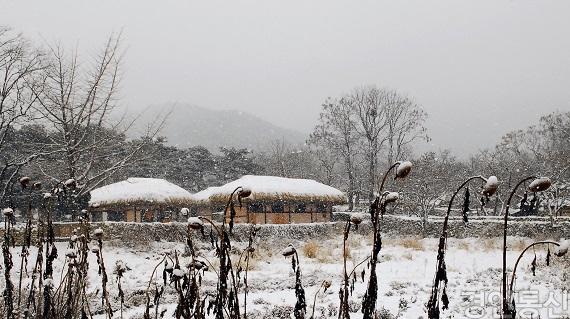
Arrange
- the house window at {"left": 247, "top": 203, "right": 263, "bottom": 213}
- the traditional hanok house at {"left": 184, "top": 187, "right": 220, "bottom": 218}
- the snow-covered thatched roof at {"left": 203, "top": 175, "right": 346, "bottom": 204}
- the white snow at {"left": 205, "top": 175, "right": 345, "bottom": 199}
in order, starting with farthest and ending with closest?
the traditional hanok house at {"left": 184, "top": 187, "right": 220, "bottom": 218} → the house window at {"left": 247, "top": 203, "right": 263, "bottom": 213} → the white snow at {"left": 205, "top": 175, "right": 345, "bottom": 199} → the snow-covered thatched roof at {"left": 203, "top": 175, "right": 346, "bottom": 204}

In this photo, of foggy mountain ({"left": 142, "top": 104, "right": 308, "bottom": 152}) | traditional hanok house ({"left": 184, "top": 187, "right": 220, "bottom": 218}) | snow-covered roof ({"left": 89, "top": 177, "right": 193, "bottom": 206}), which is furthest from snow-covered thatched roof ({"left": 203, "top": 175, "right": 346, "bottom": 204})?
foggy mountain ({"left": 142, "top": 104, "right": 308, "bottom": 152})

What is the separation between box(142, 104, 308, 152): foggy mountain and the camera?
131m

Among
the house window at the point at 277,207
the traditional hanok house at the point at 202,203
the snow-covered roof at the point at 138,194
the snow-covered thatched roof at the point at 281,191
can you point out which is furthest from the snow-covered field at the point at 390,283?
the traditional hanok house at the point at 202,203

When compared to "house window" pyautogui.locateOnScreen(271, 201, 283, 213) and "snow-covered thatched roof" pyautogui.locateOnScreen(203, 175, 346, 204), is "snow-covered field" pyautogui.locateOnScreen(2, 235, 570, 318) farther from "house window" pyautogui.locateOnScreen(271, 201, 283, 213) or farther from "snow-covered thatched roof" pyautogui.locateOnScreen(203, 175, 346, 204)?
"house window" pyautogui.locateOnScreen(271, 201, 283, 213)

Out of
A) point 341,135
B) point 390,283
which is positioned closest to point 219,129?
point 341,135

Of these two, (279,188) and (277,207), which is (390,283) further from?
(277,207)

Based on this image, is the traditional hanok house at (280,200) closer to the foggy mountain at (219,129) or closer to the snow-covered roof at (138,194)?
the snow-covered roof at (138,194)

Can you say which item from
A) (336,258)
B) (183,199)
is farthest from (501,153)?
(336,258)

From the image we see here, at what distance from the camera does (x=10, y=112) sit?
59.7ft

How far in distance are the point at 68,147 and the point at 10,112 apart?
11.7ft

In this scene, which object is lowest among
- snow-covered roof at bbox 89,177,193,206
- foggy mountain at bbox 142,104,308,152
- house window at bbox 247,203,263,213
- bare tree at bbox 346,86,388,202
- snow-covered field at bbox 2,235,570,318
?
snow-covered field at bbox 2,235,570,318

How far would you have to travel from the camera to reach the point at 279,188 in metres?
26.3

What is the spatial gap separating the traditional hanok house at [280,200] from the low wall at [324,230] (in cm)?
239

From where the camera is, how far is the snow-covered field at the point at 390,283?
676cm
